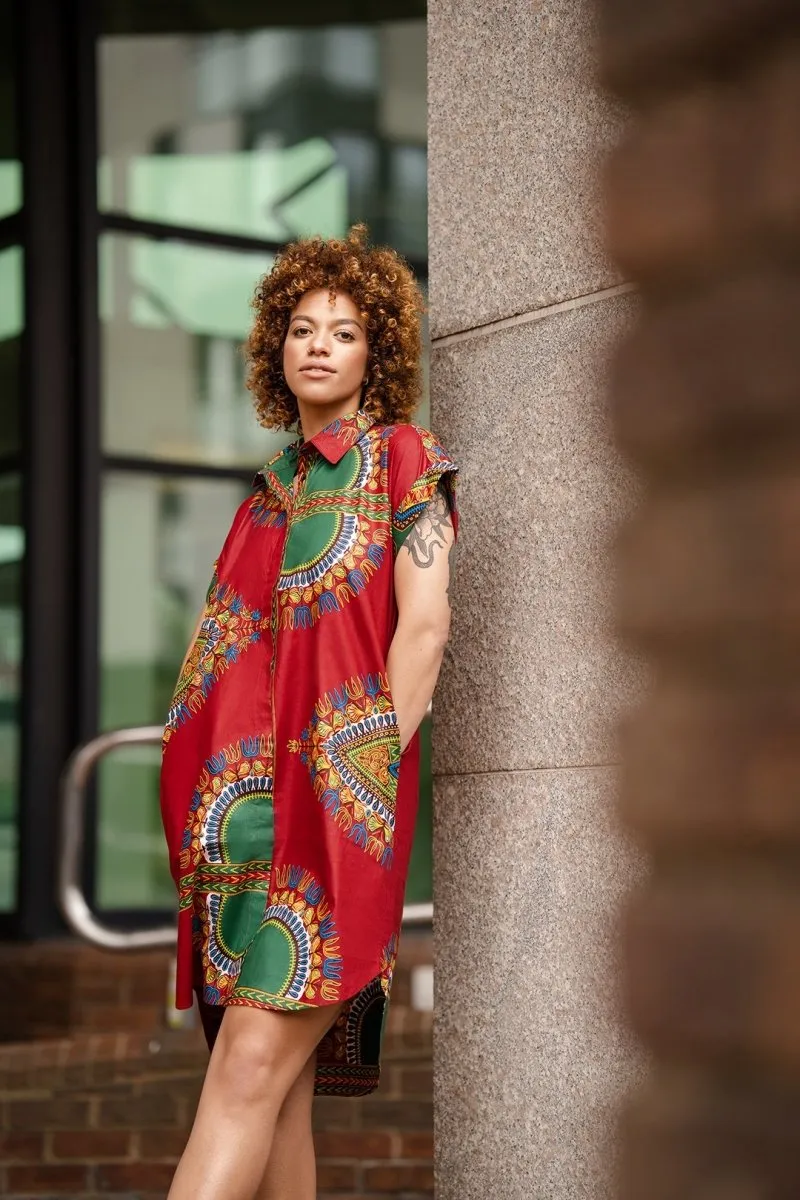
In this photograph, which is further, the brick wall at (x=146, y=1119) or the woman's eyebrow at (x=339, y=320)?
the brick wall at (x=146, y=1119)

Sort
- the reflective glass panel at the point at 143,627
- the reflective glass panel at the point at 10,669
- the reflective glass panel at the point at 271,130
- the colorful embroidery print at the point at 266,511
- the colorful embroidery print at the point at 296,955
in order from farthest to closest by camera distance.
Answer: the reflective glass panel at the point at 271,130
the reflective glass panel at the point at 143,627
the reflective glass panel at the point at 10,669
the colorful embroidery print at the point at 266,511
the colorful embroidery print at the point at 296,955

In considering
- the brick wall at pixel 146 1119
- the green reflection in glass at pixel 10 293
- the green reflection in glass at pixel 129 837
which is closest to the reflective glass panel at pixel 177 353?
the green reflection in glass at pixel 10 293

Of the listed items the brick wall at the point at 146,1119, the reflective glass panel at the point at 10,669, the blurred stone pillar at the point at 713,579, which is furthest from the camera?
the reflective glass panel at the point at 10,669

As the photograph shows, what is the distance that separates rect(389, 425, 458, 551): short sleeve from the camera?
8.85ft

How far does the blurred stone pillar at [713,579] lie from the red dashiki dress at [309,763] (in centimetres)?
211

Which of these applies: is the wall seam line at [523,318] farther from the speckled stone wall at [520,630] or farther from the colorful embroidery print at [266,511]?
the colorful embroidery print at [266,511]

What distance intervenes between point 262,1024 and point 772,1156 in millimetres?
2228

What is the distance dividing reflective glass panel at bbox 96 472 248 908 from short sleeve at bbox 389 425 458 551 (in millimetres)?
6237

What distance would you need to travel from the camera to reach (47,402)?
28.2 ft

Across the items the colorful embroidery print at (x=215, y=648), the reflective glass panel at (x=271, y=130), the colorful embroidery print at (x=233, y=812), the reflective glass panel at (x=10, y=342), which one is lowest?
the colorful embroidery print at (x=233, y=812)

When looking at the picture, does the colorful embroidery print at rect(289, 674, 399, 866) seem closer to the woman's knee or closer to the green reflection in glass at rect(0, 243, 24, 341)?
the woman's knee

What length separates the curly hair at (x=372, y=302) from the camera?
300 centimetres

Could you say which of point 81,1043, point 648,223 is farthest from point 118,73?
point 648,223

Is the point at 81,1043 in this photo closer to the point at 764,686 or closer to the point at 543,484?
the point at 543,484
